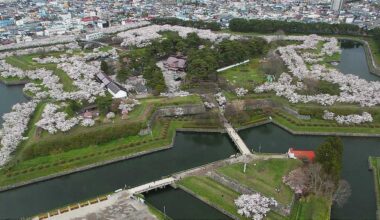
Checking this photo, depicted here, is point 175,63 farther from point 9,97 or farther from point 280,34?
point 280,34

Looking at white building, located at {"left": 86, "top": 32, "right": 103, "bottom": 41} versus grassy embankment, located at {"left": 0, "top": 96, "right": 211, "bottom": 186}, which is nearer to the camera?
grassy embankment, located at {"left": 0, "top": 96, "right": 211, "bottom": 186}

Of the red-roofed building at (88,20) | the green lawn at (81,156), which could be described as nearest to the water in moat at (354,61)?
the green lawn at (81,156)

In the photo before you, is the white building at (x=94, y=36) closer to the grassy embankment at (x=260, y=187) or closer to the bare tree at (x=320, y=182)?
the grassy embankment at (x=260, y=187)

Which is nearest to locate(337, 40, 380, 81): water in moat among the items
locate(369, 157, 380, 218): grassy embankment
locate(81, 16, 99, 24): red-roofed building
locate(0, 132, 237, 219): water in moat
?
locate(369, 157, 380, 218): grassy embankment

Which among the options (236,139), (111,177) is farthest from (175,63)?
(111,177)

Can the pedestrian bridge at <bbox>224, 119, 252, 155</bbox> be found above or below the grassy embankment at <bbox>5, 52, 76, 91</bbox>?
below

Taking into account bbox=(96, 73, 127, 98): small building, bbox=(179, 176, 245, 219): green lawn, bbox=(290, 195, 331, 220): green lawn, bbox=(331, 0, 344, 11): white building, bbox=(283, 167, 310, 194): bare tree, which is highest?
bbox=(331, 0, 344, 11): white building

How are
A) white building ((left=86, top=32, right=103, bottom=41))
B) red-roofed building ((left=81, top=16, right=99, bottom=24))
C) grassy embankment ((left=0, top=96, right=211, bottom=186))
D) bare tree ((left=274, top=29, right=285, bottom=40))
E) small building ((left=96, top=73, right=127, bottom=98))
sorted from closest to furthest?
grassy embankment ((left=0, top=96, right=211, bottom=186))
small building ((left=96, top=73, right=127, bottom=98))
bare tree ((left=274, top=29, right=285, bottom=40))
white building ((left=86, top=32, right=103, bottom=41))
red-roofed building ((left=81, top=16, right=99, bottom=24))

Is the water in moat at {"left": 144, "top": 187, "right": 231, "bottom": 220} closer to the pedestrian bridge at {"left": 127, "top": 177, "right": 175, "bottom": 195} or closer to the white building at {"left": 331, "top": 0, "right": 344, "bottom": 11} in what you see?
the pedestrian bridge at {"left": 127, "top": 177, "right": 175, "bottom": 195}
